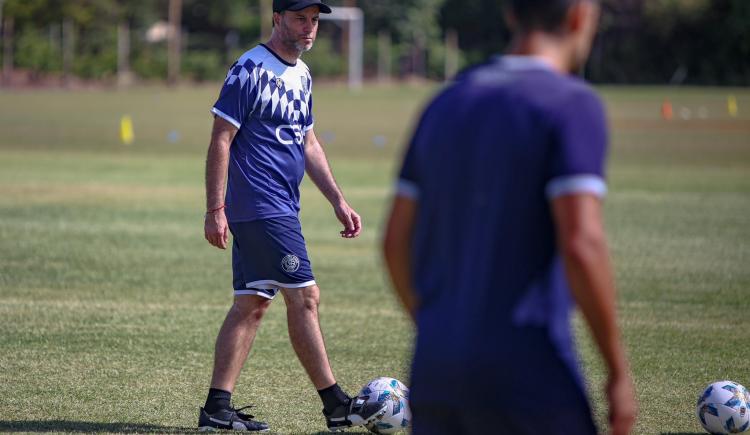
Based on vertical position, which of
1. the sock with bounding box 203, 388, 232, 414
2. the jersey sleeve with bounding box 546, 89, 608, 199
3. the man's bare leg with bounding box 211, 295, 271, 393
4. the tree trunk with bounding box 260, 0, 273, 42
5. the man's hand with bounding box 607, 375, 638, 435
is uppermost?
the jersey sleeve with bounding box 546, 89, 608, 199

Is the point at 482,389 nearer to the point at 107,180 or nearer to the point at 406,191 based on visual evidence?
the point at 406,191

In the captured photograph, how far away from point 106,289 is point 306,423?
4.89 meters

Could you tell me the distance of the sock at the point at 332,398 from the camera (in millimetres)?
6137

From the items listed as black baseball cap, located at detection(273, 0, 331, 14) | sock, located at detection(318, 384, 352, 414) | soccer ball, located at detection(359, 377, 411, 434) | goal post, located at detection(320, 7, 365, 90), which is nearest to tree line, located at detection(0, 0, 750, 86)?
goal post, located at detection(320, 7, 365, 90)

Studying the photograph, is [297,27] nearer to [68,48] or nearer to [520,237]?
[520,237]

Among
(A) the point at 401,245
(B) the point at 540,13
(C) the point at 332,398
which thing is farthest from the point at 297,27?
(B) the point at 540,13

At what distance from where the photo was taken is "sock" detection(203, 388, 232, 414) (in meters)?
6.14

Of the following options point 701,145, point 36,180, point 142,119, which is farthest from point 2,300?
point 142,119

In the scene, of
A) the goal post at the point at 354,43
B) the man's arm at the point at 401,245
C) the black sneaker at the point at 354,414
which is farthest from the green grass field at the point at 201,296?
the goal post at the point at 354,43

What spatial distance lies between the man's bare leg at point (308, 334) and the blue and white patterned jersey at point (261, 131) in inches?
16.8

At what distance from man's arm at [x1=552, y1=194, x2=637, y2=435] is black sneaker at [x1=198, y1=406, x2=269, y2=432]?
3.44m

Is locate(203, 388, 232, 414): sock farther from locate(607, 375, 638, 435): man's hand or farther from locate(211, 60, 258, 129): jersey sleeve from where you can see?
locate(607, 375, 638, 435): man's hand

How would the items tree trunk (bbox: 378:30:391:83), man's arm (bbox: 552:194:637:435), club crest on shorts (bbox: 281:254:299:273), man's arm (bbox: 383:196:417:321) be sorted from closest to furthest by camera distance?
man's arm (bbox: 552:194:637:435)
man's arm (bbox: 383:196:417:321)
club crest on shorts (bbox: 281:254:299:273)
tree trunk (bbox: 378:30:391:83)

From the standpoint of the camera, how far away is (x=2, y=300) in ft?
32.9
